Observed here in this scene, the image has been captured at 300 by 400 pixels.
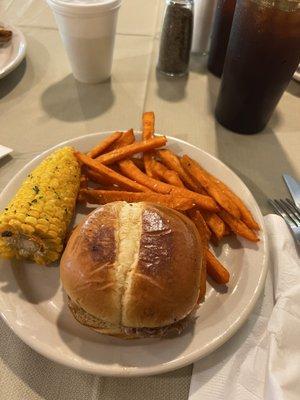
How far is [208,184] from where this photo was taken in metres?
1.22

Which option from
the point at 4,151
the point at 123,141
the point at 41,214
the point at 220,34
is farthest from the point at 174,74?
the point at 41,214

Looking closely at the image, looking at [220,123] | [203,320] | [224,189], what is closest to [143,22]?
[220,123]

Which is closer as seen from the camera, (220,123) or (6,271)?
(6,271)

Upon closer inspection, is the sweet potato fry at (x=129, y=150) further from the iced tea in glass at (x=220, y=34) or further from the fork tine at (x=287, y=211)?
the iced tea in glass at (x=220, y=34)

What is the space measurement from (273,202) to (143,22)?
1.70 m

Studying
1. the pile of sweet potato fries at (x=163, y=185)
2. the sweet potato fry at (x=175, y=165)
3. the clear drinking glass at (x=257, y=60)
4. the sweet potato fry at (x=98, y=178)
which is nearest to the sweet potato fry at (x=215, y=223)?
the pile of sweet potato fries at (x=163, y=185)

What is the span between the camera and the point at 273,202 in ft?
4.39

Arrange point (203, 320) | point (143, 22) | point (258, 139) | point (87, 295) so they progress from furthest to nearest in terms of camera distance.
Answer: point (143, 22) < point (258, 139) < point (203, 320) < point (87, 295)

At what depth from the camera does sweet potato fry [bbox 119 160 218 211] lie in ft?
3.84

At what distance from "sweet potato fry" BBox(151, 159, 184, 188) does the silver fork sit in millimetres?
373

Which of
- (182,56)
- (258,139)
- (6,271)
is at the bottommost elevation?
(6,271)

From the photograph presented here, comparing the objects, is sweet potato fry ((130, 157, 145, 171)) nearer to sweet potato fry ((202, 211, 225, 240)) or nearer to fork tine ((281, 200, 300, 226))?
sweet potato fry ((202, 211, 225, 240))

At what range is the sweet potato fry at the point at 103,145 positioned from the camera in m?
1.32

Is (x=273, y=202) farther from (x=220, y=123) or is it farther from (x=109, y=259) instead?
(x=109, y=259)
